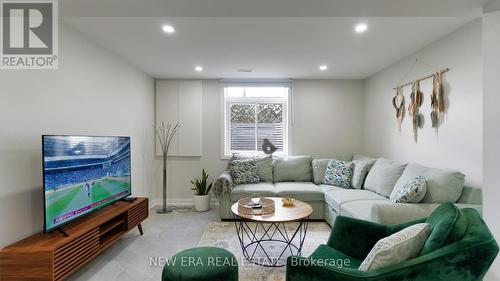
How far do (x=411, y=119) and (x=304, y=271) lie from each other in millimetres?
2835

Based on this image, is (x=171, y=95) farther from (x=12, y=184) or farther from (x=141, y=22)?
(x=12, y=184)

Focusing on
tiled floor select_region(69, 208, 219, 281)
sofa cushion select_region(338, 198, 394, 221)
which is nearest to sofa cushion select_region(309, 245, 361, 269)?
sofa cushion select_region(338, 198, 394, 221)

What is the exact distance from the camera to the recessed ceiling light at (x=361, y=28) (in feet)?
7.52

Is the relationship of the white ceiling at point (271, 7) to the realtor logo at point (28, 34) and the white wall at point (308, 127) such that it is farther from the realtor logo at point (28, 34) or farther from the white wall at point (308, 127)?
the white wall at point (308, 127)

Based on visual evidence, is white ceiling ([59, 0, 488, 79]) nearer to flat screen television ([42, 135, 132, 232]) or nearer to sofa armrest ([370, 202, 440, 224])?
flat screen television ([42, 135, 132, 232])

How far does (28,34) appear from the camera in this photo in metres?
2.01

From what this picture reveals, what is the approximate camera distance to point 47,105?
6.99 ft

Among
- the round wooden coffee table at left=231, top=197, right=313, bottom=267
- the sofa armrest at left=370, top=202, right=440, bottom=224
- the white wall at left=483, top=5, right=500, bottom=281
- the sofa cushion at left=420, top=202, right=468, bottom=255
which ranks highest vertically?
the white wall at left=483, top=5, right=500, bottom=281

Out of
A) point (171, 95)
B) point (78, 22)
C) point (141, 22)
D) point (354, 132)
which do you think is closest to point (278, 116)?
point (354, 132)

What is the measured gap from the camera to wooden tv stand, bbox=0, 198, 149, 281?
165 centimetres

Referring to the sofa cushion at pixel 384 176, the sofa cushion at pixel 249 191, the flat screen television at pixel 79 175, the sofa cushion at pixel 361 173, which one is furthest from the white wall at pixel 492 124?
the flat screen television at pixel 79 175

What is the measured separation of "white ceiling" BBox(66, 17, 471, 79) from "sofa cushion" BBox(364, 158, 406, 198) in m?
1.48

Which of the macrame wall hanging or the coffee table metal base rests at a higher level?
the macrame wall hanging

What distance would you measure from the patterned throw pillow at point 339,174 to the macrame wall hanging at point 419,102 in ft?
3.14
